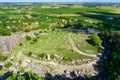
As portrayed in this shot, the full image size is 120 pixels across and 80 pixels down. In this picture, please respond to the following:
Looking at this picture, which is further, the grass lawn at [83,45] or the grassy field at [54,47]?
the grass lawn at [83,45]

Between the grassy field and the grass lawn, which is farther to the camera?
the grass lawn

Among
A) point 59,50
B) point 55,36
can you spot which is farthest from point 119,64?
point 55,36

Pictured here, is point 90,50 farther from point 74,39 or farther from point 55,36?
point 55,36

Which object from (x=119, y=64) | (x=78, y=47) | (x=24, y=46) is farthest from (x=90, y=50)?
(x=24, y=46)

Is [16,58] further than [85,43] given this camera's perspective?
No

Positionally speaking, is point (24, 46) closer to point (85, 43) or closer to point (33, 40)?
point (33, 40)

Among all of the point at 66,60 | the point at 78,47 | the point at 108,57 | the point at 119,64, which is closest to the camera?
the point at 119,64

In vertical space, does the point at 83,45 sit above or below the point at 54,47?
below

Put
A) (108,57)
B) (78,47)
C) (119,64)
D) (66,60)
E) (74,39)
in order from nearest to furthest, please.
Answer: (119,64), (66,60), (108,57), (78,47), (74,39)

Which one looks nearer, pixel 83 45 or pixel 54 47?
pixel 54 47
